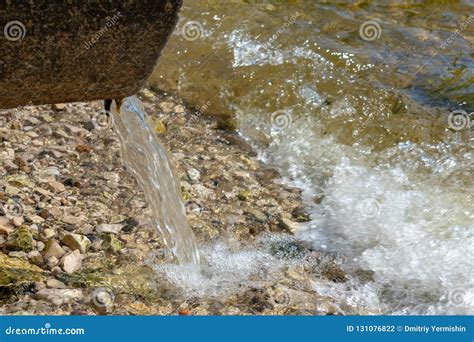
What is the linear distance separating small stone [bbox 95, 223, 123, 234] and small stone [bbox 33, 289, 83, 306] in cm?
76

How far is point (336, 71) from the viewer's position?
25.7ft

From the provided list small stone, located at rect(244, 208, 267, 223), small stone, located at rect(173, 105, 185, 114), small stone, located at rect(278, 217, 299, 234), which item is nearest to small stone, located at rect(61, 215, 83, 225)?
small stone, located at rect(244, 208, 267, 223)

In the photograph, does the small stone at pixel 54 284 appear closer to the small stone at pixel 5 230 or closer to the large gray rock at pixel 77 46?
the small stone at pixel 5 230

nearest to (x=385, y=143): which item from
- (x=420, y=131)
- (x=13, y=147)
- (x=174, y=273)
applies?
(x=420, y=131)

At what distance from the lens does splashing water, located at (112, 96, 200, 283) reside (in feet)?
17.0

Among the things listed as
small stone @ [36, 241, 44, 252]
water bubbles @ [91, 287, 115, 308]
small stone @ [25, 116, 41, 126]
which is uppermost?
small stone @ [25, 116, 41, 126]

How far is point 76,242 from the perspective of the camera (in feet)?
17.0

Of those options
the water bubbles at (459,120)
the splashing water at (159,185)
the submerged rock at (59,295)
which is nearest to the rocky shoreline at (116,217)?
the submerged rock at (59,295)

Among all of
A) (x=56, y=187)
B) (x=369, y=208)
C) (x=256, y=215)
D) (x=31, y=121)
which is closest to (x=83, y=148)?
(x=31, y=121)

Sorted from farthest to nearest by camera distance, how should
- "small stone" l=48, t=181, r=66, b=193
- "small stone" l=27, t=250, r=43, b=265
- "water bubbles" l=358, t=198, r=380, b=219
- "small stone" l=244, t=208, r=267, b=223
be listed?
"water bubbles" l=358, t=198, r=380, b=219, "small stone" l=244, t=208, r=267, b=223, "small stone" l=48, t=181, r=66, b=193, "small stone" l=27, t=250, r=43, b=265

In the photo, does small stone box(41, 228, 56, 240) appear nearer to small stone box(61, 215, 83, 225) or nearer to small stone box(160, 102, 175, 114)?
small stone box(61, 215, 83, 225)

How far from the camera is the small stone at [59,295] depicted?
4.58 meters

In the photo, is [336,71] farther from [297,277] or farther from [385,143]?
[297,277]

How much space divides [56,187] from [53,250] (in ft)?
2.81
